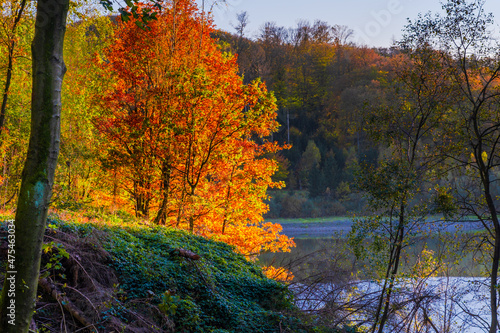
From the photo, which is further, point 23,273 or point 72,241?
point 72,241

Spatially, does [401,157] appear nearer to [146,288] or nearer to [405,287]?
[405,287]

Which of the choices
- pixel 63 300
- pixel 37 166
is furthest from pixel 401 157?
pixel 37 166

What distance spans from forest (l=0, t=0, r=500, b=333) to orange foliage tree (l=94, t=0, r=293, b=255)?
0.20 ft

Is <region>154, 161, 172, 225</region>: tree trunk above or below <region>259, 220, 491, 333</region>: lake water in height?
above

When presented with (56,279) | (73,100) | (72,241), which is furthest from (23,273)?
(73,100)

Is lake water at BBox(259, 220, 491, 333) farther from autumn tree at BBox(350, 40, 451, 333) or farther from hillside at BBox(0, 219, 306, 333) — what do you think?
hillside at BBox(0, 219, 306, 333)

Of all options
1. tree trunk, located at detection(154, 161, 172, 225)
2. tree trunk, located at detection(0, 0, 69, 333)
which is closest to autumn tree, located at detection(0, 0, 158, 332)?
tree trunk, located at detection(0, 0, 69, 333)

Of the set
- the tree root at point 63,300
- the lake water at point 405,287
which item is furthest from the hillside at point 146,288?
the lake water at point 405,287

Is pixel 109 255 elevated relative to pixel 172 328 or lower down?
elevated

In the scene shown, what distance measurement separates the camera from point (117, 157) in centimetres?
1119

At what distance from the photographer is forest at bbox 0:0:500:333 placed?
3984 mm

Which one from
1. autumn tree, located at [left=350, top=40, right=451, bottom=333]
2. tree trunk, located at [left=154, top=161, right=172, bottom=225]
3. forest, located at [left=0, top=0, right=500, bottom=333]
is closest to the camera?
forest, located at [left=0, top=0, right=500, bottom=333]

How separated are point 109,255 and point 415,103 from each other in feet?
27.2

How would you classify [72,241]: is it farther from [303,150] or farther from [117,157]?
[303,150]
